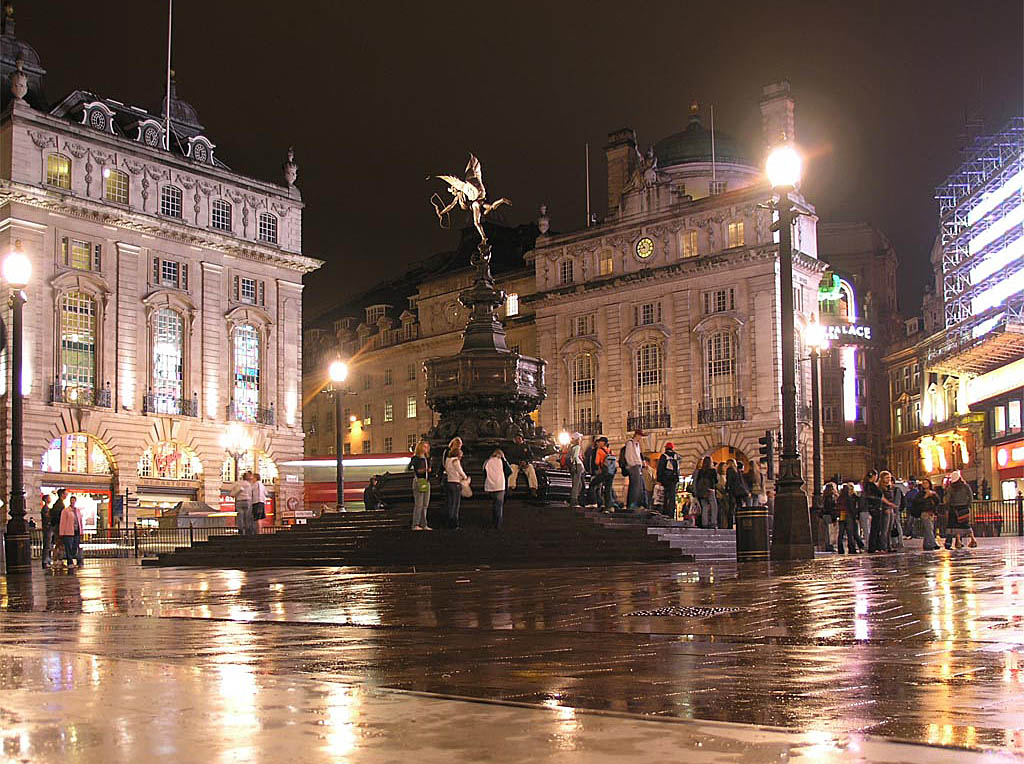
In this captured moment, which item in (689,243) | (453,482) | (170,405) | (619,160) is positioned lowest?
(453,482)

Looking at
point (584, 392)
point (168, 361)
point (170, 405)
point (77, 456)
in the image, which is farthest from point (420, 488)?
point (584, 392)

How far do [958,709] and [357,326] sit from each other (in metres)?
90.1

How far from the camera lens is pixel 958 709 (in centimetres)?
470

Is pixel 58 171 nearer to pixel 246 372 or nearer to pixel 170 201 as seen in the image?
pixel 170 201

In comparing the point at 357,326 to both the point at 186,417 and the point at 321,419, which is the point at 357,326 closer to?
the point at 321,419

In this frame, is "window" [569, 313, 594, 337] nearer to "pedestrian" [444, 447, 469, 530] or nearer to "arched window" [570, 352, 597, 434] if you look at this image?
"arched window" [570, 352, 597, 434]

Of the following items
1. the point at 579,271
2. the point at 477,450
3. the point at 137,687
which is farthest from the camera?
the point at 579,271

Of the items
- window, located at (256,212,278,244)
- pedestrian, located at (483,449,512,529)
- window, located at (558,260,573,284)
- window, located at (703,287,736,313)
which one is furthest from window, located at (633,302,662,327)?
pedestrian, located at (483,449,512,529)

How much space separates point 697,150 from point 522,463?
172 ft

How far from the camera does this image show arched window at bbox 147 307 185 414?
60969mm

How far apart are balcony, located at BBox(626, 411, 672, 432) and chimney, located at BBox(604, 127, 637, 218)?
1422cm

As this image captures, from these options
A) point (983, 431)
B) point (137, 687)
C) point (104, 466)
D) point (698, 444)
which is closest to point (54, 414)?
point (104, 466)

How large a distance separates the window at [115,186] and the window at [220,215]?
17.2 feet

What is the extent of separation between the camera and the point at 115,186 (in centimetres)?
5984
